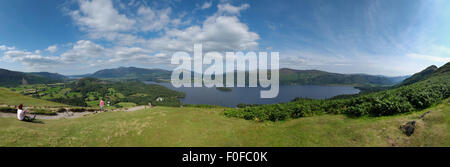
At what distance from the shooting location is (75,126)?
1295cm

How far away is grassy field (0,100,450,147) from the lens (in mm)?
9023

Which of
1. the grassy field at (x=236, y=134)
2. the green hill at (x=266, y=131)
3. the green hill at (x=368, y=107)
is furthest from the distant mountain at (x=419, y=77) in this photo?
the grassy field at (x=236, y=134)

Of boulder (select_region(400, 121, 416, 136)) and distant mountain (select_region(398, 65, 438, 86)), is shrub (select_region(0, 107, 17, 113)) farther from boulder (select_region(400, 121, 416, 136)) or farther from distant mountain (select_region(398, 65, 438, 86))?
distant mountain (select_region(398, 65, 438, 86))

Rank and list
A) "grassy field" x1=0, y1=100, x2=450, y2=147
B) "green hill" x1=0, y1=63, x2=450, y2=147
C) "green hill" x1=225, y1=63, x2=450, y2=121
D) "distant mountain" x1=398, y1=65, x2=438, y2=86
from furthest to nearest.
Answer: "distant mountain" x1=398, y1=65, x2=438, y2=86 < "green hill" x1=225, y1=63, x2=450, y2=121 < "green hill" x1=0, y1=63, x2=450, y2=147 < "grassy field" x1=0, y1=100, x2=450, y2=147

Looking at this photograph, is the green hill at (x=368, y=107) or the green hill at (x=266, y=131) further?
the green hill at (x=368, y=107)

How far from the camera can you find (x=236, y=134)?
40.3ft

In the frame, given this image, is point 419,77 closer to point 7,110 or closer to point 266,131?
point 266,131

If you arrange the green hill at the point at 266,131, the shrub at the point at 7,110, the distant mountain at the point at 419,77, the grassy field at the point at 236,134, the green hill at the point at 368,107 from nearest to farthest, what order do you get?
1. the grassy field at the point at 236,134
2. the green hill at the point at 266,131
3. the green hill at the point at 368,107
4. the shrub at the point at 7,110
5. the distant mountain at the point at 419,77

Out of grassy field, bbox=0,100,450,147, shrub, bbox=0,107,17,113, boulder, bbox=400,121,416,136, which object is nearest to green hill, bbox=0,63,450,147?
grassy field, bbox=0,100,450,147

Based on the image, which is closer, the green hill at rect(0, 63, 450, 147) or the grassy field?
the grassy field

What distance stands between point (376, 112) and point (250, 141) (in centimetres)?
1106

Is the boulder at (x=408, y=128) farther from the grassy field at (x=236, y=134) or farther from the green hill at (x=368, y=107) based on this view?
the green hill at (x=368, y=107)

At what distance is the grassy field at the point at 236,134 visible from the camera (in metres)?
9.02
